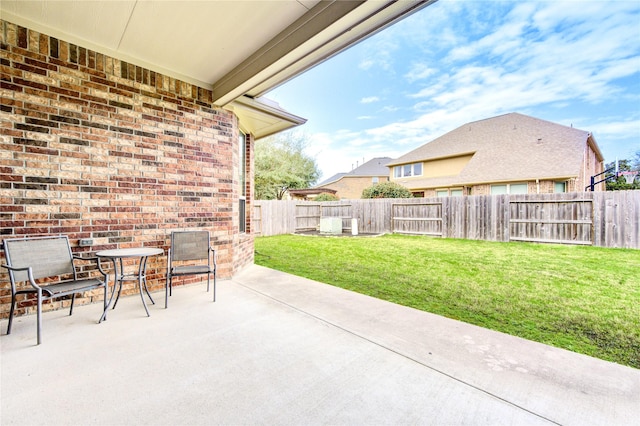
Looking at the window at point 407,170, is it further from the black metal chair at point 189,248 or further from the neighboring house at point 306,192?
the black metal chair at point 189,248

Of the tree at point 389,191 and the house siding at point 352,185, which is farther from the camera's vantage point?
the house siding at point 352,185

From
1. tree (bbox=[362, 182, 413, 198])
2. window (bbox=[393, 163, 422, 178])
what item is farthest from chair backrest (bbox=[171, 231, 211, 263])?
window (bbox=[393, 163, 422, 178])

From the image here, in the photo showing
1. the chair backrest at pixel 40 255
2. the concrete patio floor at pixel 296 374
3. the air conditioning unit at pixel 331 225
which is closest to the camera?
the concrete patio floor at pixel 296 374

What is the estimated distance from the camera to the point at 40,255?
2729 mm

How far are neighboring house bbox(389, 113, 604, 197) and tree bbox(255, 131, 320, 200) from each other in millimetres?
7349

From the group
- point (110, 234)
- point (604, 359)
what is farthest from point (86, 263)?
point (604, 359)

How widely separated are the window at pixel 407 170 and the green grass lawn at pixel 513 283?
11.6 metres

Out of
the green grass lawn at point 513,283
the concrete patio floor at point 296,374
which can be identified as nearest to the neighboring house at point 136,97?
the concrete patio floor at point 296,374

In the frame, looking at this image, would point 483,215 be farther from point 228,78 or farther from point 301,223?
point 228,78

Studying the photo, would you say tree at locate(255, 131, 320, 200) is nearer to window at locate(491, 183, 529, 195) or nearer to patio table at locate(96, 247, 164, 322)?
window at locate(491, 183, 529, 195)

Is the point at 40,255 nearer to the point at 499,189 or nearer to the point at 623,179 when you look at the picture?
the point at 499,189

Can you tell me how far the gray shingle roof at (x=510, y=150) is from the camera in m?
13.3

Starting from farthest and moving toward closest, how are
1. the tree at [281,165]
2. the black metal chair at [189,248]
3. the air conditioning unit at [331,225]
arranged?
1. the tree at [281,165]
2. the air conditioning unit at [331,225]
3. the black metal chair at [189,248]

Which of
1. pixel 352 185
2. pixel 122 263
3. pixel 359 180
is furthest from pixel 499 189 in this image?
pixel 122 263
